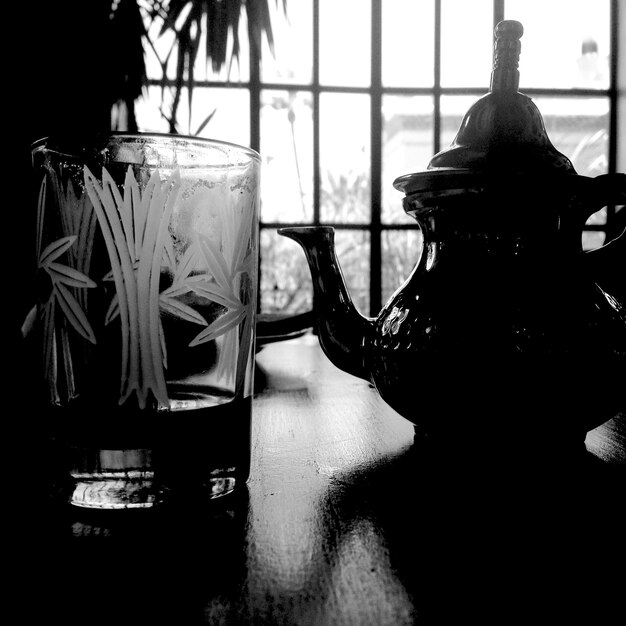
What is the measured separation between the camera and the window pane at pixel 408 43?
7.63 feet

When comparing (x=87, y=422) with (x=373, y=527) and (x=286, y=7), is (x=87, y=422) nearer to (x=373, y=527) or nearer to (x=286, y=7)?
(x=373, y=527)

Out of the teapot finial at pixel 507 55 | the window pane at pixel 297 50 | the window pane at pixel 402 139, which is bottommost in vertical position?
the teapot finial at pixel 507 55

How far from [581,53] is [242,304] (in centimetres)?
272

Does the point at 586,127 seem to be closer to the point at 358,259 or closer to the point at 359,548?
the point at 358,259

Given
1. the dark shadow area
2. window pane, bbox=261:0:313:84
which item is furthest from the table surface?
window pane, bbox=261:0:313:84

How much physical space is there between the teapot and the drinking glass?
11 cm

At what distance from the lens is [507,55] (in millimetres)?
342

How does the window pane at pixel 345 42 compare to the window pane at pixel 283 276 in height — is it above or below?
above

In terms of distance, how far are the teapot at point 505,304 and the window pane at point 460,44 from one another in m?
2.24

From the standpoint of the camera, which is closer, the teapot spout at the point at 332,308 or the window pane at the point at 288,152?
the teapot spout at the point at 332,308

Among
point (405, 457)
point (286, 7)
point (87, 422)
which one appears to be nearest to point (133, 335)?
point (87, 422)

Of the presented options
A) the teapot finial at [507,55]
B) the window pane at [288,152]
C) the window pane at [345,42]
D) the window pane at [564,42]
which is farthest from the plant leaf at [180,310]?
the window pane at [564,42]

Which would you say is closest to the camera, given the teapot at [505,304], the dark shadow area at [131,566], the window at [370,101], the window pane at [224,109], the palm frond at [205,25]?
the dark shadow area at [131,566]

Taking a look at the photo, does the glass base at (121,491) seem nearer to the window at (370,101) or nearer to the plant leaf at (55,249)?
the plant leaf at (55,249)
